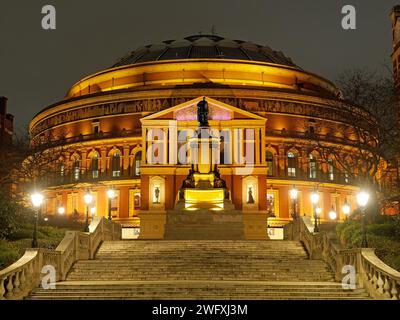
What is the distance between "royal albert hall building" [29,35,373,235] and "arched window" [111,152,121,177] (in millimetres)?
138

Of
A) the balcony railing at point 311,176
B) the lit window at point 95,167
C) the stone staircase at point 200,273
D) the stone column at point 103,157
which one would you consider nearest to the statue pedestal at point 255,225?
the balcony railing at point 311,176

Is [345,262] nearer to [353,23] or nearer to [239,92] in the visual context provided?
[353,23]

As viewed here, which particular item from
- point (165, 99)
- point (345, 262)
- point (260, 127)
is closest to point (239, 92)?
point (165, 99)

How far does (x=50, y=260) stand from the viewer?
28.1 meters

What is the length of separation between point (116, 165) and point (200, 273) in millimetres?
53488

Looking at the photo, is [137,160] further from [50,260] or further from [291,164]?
[50,260]

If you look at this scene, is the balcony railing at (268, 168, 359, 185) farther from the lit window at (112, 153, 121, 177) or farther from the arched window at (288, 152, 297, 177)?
the lit window at (112, 153, 121, 177)

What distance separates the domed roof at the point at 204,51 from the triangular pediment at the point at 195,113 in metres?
22.8

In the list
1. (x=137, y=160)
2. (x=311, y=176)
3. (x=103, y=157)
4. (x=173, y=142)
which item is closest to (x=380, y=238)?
(x=173, y=142)

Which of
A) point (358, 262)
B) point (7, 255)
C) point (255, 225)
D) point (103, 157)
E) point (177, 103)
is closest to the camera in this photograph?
point (358, 262)

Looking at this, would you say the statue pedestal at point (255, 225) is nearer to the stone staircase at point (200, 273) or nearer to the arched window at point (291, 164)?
the arched window at point (291, 164)

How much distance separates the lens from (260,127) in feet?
222

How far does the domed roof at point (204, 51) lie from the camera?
300 feet

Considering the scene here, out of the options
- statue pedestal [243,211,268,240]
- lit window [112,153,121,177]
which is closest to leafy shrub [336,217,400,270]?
statue pedestal [243,211,268,240]
